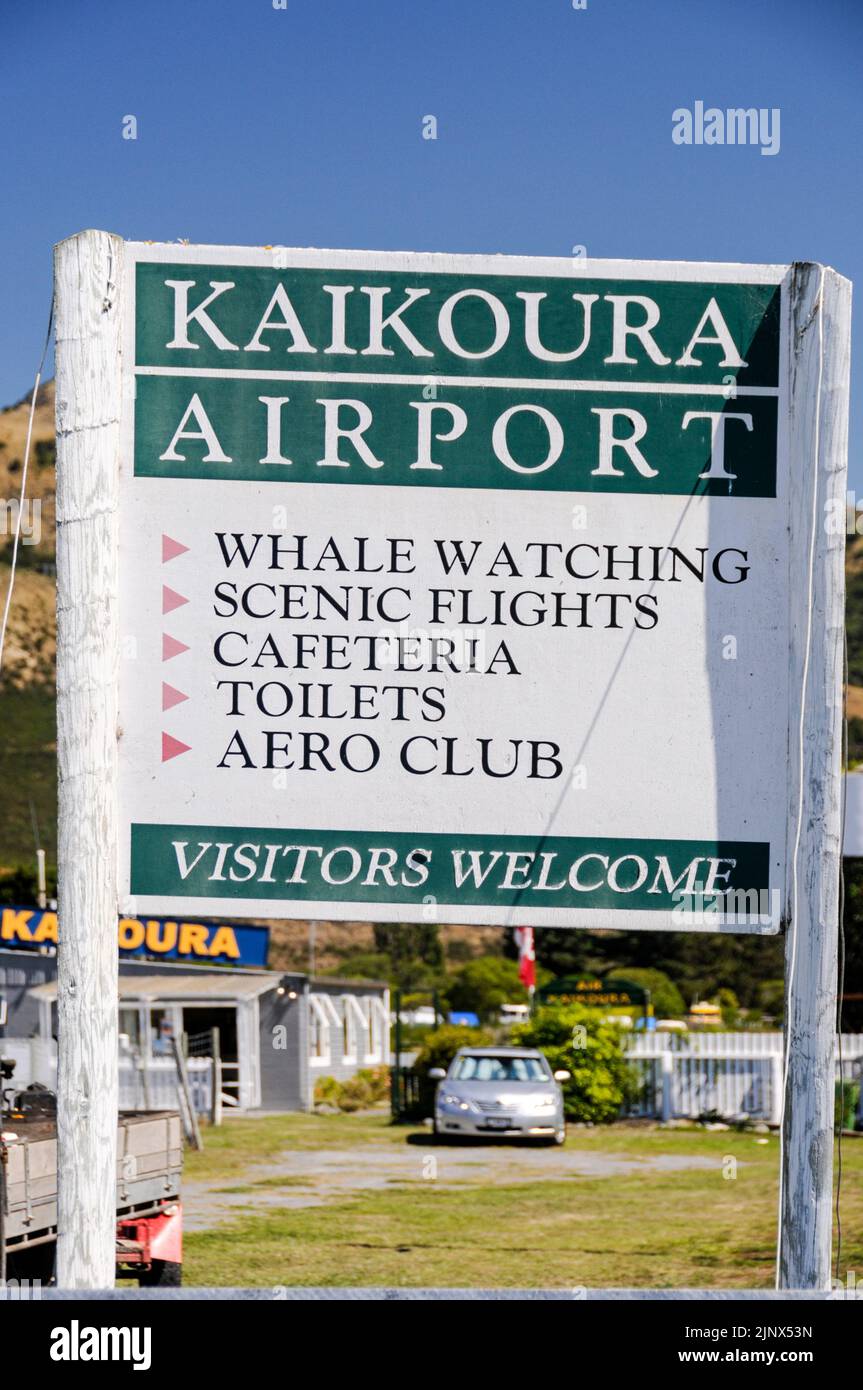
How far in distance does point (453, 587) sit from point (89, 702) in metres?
0.96

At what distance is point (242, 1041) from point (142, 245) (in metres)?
28.0

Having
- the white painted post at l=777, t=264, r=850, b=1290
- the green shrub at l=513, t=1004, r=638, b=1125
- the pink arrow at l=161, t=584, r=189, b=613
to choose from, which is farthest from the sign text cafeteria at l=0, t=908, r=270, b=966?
the white painted post at l=777, t=264, r=850, b=1290

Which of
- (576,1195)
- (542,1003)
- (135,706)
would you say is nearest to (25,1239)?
(135,706)

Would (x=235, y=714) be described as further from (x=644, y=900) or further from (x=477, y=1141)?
(x=477, y=1141)

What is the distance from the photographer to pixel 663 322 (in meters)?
3.73

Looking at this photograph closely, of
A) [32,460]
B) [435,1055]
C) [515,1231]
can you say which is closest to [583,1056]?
[435,1055]

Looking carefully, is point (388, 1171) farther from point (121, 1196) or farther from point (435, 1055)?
point (121, 1196)

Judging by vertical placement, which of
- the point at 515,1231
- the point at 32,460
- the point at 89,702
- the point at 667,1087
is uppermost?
the point at 32,460

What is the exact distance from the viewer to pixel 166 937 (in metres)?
31.6

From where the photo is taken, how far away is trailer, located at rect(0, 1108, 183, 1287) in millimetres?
6965

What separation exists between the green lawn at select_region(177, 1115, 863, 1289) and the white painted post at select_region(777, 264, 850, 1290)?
7.57 metres

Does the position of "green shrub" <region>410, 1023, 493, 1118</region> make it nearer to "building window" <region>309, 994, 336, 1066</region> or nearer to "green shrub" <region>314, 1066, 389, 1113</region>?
"green shrub" <region>314, 1066, 389, 1113</region>
